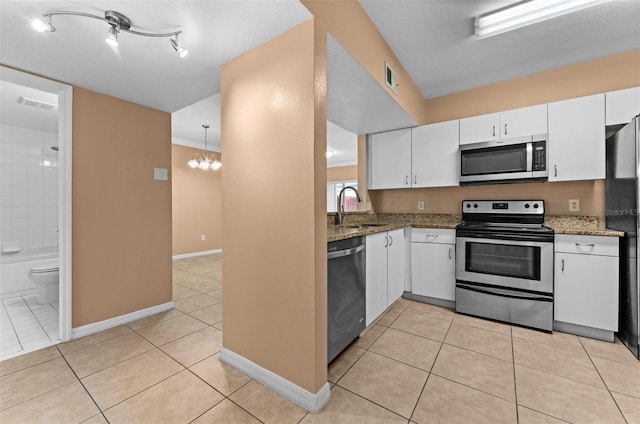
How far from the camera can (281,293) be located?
1.58 m

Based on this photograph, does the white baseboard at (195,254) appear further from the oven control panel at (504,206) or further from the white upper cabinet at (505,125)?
the white upper cabinet at (505,125)

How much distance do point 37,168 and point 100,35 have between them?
3.92 meters

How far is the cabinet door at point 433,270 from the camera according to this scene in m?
2.82

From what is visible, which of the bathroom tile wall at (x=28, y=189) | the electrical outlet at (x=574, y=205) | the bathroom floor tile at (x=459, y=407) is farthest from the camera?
the bathroom tile wall at (x=28, y=189)

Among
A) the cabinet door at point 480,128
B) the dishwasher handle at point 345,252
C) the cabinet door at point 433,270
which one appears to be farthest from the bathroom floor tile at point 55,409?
the cabinet door at point 480,128

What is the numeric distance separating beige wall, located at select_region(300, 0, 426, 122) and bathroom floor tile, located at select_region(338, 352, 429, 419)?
2.13 m

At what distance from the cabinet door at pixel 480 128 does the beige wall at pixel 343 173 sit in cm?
529

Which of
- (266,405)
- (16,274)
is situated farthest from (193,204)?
(266,405)

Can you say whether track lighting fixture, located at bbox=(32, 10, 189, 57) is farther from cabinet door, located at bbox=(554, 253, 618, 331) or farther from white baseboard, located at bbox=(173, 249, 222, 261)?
white baseboard, located at bbox=(173, 249, 222, 261)

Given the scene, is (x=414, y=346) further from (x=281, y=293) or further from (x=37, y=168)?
(x=37, y=168)

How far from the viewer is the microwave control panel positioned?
8.29 feet

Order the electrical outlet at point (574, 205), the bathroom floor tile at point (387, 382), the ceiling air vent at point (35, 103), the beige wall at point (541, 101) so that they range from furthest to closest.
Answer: the ceiling air vent at point (35, 103), the electrical outlet at point (574, 205), the beige wall at point (541, 101), the bathroom floor tile at point (387, 382)

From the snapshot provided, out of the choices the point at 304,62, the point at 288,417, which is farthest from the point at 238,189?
the point at 288,417

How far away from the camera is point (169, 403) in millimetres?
1490
